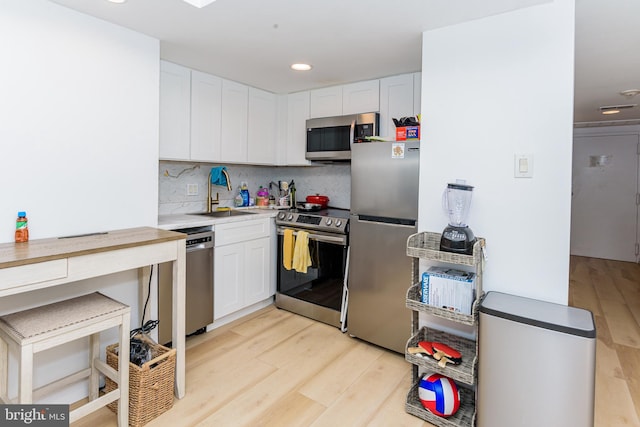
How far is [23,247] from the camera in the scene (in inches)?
62.7

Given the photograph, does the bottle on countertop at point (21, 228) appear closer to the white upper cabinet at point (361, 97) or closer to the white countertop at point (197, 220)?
the white countertop at point (197, 220)

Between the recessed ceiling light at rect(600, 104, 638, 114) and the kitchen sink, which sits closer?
the kitchen sink

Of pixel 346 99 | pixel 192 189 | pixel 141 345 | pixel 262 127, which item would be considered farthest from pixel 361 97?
pixel 141 345

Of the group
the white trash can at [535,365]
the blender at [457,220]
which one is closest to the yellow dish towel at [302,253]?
the blender at [457,220]

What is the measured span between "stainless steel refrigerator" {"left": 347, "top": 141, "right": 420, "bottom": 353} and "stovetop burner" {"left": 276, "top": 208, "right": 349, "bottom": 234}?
0.59ft

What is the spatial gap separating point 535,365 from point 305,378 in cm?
130

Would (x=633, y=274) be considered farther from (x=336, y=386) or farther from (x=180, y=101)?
(x=180, y=101)

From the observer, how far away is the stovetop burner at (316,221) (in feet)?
9.34

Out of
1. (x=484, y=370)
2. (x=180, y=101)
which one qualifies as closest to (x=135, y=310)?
(x=180, y=101)

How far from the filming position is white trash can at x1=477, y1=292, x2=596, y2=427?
1.45 metres

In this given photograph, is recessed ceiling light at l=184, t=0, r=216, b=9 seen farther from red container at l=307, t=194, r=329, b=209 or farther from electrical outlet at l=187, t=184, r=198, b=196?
red container at l=307, t=194, r=329, b=209

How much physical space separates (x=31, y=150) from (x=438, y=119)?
7.17ft

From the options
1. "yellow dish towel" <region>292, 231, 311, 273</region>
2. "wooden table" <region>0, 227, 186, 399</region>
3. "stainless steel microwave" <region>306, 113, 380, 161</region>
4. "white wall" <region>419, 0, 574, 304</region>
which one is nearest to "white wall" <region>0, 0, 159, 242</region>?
"wooden table" <region>0, 227, 186, 399</region>

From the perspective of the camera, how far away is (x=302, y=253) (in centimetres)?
304
